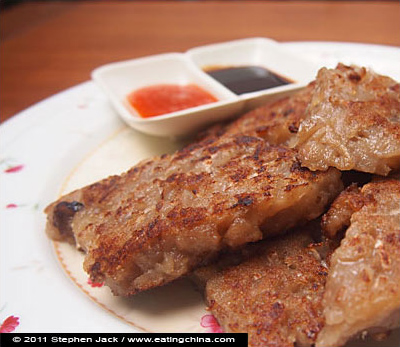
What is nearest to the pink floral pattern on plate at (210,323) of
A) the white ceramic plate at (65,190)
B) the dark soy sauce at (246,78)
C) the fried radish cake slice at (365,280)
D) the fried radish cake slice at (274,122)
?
the white ceramic plate at (65,190)

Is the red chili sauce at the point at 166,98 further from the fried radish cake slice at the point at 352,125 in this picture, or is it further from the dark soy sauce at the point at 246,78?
the fried radish cake slice at the point at 352,125

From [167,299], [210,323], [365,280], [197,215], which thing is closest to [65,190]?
[167,299]

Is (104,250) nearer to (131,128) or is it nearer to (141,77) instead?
(131,128)

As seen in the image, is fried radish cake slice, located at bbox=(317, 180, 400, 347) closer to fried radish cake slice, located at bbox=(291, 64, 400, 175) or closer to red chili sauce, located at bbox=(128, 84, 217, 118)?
fried radish cake slice, located at bbox=(291, 64, 400, 175)

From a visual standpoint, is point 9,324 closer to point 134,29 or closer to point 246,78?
point 246,78

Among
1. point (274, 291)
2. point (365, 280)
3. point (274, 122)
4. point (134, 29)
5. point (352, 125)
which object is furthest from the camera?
point (134, 29)

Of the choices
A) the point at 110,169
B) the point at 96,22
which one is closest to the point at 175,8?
the point at 96,22
